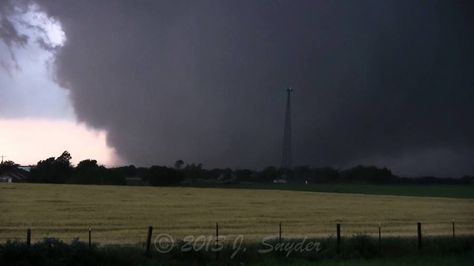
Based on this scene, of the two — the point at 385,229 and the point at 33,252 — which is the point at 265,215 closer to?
the point at 385,229

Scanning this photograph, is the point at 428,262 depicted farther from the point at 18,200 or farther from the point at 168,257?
the point at 18,200

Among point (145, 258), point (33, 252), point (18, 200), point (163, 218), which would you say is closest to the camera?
point (33, 252)

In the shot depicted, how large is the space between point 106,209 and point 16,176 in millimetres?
125956

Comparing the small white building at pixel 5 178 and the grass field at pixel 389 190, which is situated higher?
the small white building at pixel 5 178

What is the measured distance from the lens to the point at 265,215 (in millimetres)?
Answer: 49688

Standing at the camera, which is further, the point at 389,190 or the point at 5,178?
the point at 5,178

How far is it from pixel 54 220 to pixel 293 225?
1707 cm

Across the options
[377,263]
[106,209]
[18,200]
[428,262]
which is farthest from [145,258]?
[18,200]

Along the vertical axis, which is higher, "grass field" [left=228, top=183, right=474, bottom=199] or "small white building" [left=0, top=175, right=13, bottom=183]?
"small white building" [left=0, top=175, right=13, bottom=183]

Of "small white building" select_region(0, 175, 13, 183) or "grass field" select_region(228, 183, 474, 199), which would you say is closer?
"grass field" select_region(228, 183, 474, 199)

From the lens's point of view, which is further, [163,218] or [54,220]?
[163,218]

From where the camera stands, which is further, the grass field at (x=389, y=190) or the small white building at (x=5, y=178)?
the small white building at (x=5, y=178)

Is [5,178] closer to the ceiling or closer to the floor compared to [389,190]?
closer to the ceiling

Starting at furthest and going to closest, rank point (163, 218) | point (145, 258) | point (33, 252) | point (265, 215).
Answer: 1. point (265, 215)
2. point (163, 218)
3. point (145, 258)
4. point (33, 252)
